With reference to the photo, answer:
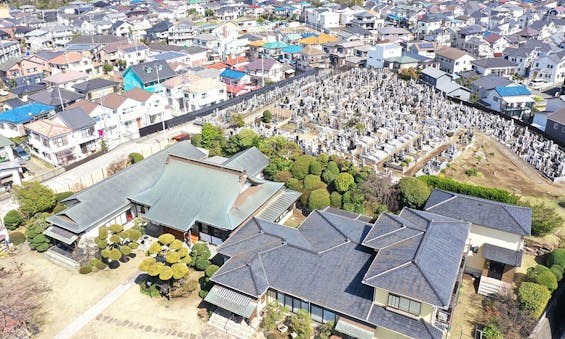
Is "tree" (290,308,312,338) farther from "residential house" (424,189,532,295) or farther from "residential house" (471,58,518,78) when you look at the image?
"residential house" (471,58,518,78)

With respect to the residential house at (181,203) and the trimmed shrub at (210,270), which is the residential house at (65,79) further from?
the trimmed shrub at (210,270)

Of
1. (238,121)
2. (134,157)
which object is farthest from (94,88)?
(238,121)

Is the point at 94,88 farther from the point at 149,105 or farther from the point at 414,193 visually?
the point at 414,193

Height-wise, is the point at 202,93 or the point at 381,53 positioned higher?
the point at 381,53

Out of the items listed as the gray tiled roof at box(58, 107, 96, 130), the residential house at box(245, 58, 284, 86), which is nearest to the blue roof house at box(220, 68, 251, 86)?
the residential house at box(245, 58, 284, 86)

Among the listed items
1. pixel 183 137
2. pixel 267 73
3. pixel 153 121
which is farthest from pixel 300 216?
pixel 267 73

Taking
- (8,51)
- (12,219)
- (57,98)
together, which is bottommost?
(12,219)
